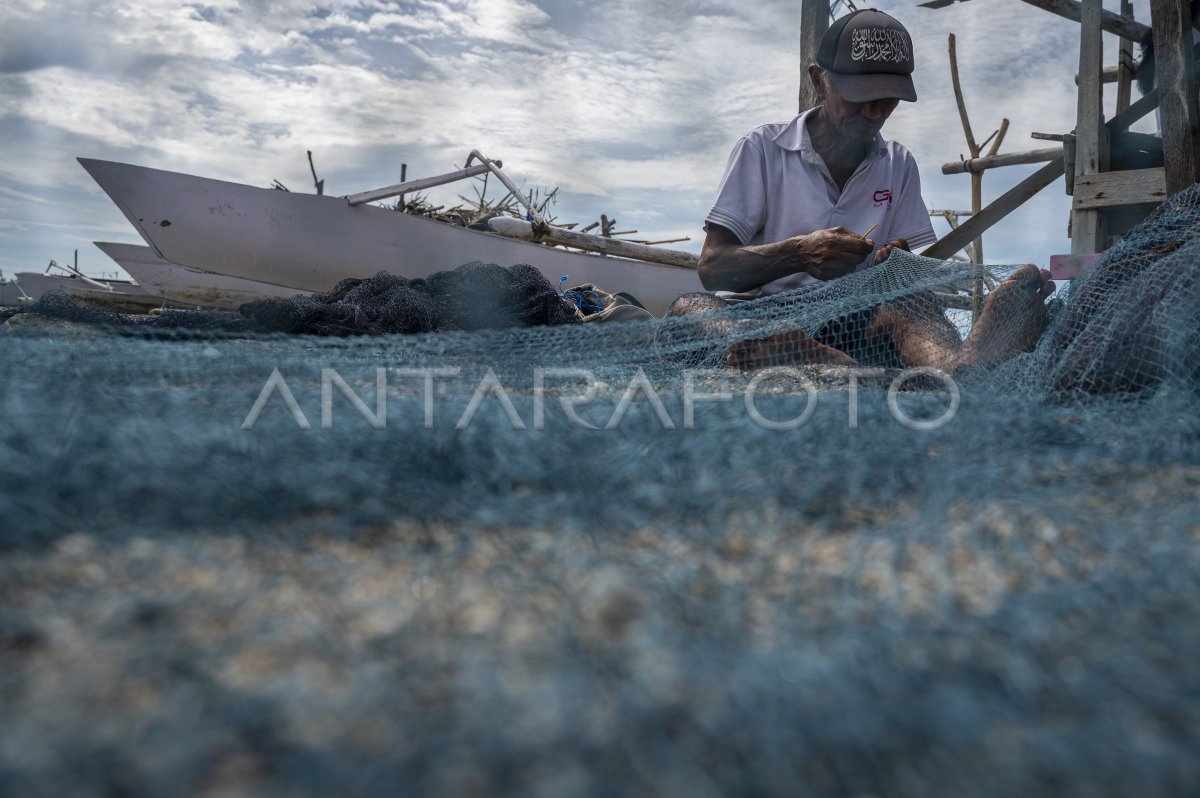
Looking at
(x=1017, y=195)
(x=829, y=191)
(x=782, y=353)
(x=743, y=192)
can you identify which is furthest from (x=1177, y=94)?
(x=782, y=353)

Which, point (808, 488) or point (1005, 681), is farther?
point (808, 488)

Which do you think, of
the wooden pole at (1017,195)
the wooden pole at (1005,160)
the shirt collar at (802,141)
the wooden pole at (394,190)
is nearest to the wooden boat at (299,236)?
the wooden pole at (394,190)

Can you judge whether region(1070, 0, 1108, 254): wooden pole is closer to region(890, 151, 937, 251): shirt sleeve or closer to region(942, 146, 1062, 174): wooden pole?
region(942, 146, 1062, 174): wooden pole

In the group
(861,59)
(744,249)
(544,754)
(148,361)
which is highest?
(861,59)

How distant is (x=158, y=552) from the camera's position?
56 centimetres

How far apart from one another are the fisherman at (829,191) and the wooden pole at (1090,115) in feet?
6.61

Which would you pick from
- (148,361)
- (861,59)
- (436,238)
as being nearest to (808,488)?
(148,361)

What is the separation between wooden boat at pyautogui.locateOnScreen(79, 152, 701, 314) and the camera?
7301 mm

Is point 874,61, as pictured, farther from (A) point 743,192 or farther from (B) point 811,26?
(B) point 811,26

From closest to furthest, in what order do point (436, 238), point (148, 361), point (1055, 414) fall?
point (1055, 414)
point (148, 361)
point (436, 238)

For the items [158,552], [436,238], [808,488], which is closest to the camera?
[158,552]

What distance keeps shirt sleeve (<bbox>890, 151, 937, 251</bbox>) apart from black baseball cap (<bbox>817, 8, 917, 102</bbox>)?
1.63ft

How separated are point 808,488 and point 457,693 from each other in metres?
0.46

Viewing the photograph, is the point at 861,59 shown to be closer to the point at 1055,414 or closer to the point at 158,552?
the point at 1055,414
